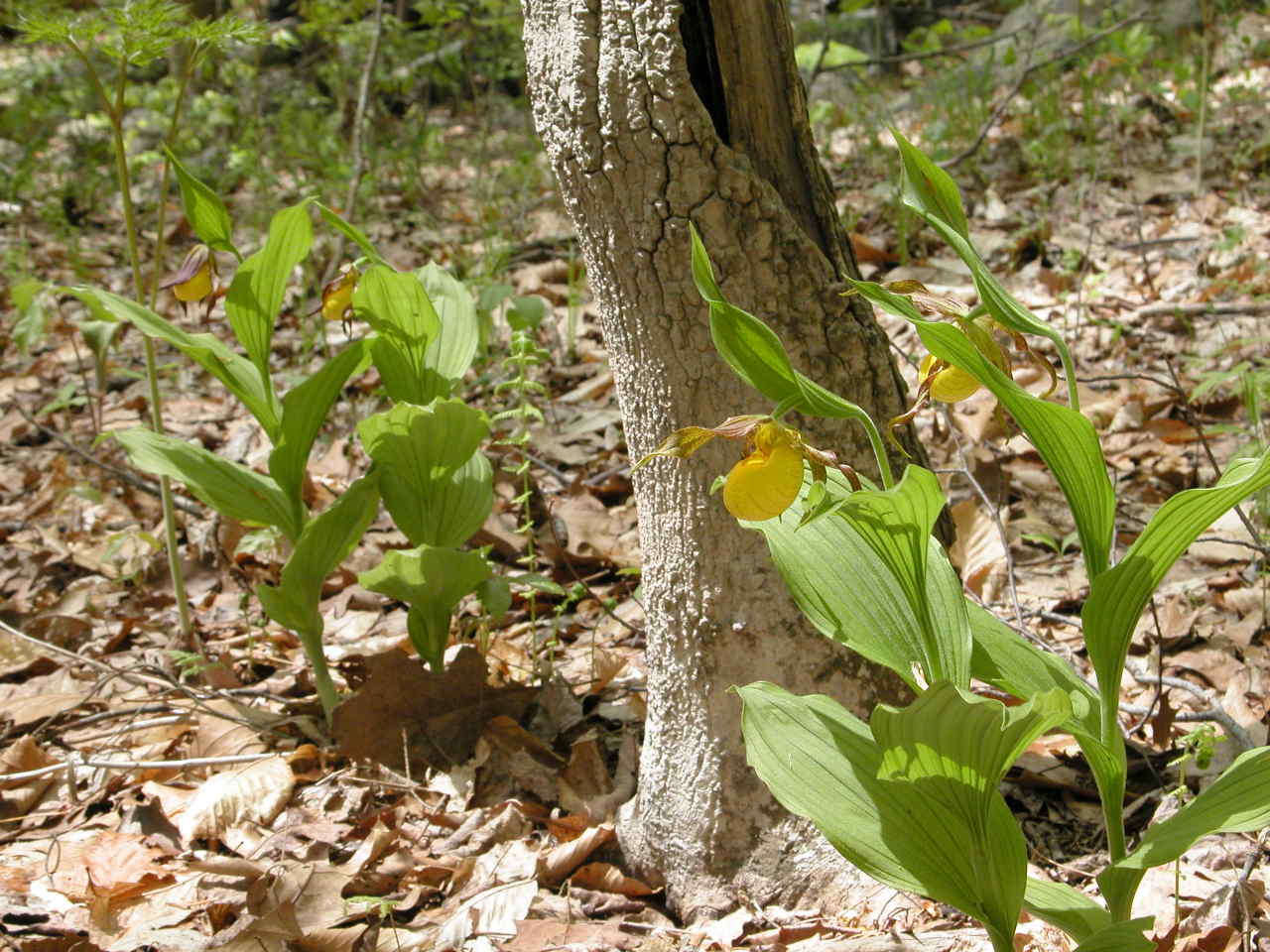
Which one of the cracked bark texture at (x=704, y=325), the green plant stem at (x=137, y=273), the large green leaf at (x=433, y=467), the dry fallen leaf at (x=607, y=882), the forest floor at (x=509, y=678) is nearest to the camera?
the cracked bark texture at (x=704, y=325)

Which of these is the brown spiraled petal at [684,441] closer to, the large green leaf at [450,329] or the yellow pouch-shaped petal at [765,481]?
the yellow pouch-shaped petal at [765,481]

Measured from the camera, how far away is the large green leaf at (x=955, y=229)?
98 cm

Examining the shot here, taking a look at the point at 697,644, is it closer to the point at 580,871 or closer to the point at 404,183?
the point at 580,871

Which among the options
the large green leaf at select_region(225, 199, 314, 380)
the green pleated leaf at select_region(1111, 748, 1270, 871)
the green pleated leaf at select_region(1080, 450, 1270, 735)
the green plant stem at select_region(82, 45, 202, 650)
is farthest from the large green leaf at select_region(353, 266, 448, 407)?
the green pleated leaf at select_region(1111, 748, 1270, 871)

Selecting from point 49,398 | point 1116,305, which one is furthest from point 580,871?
point 49,398

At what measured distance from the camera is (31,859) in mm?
1782

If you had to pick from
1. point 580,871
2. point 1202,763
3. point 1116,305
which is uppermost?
point 1116,305

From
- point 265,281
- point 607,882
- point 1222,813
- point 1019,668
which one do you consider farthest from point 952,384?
point 265,281

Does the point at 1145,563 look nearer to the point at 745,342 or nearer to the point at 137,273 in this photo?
the point at 745,342

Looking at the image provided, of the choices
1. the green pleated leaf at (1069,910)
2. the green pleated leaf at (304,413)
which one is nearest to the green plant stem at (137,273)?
the green pleated leaf at (304,413)

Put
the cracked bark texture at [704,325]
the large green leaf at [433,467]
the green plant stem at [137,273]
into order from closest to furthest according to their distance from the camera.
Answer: the cracked bark texture at [704,325] < the large green leaf at [433,467] < the green plant stem at [137,273]

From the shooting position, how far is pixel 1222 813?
1.01m

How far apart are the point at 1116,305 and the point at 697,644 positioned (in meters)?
2.15

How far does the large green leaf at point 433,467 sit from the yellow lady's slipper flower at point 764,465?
2.88 feet
